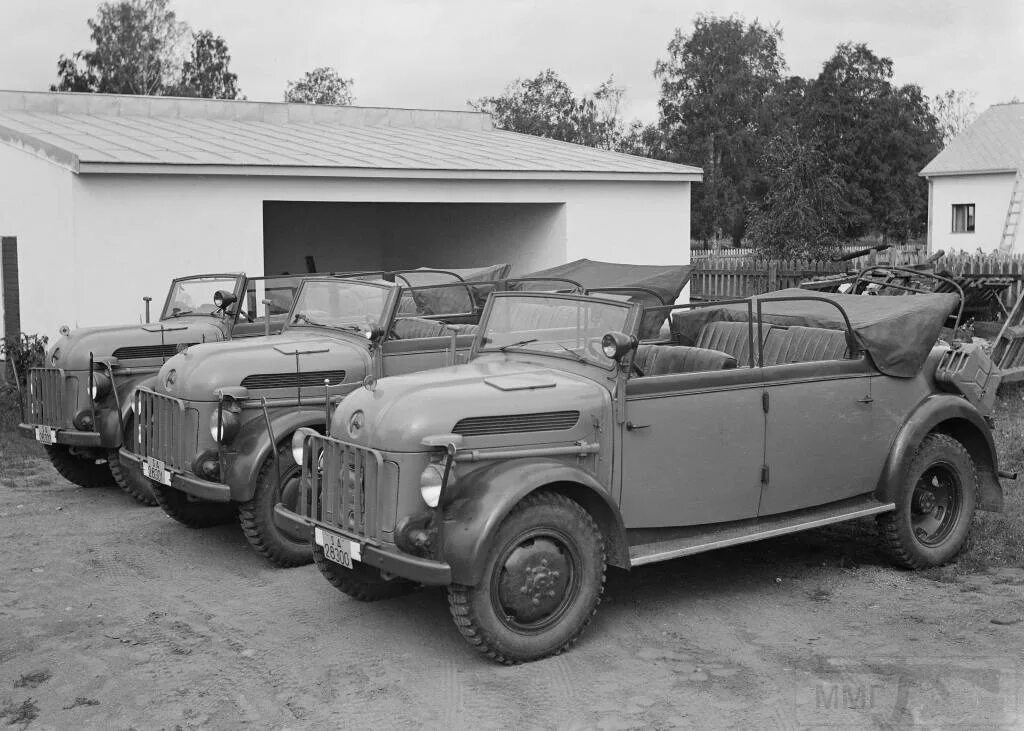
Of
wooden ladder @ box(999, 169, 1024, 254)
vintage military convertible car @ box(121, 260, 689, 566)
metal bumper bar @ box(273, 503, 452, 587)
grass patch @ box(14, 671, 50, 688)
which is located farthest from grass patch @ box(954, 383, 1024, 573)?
wooden ladder @ box(999, 169, 1024, 254)

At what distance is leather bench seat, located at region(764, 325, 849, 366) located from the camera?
706 centimetres

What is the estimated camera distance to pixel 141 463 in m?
7.91

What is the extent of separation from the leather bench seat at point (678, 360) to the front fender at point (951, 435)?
1147 mm

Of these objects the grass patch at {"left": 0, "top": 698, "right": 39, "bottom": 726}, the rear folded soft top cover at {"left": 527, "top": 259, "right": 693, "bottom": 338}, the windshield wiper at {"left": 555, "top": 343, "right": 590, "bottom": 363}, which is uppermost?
the rear folded soft top cover at {"left": 527, "top": 259, "right": 693, "bottom": 338}

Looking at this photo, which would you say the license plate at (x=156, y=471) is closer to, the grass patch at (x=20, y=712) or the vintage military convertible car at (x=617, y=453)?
the vintage military convertible car at (x=617, y=453)

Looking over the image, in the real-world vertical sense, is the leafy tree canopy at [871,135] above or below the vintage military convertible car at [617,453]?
above

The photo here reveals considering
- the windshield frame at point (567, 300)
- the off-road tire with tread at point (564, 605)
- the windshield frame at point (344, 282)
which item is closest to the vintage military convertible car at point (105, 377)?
the windshield frame at point (344, 282)

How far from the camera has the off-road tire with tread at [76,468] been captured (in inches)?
394

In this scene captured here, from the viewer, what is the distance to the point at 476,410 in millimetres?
5582

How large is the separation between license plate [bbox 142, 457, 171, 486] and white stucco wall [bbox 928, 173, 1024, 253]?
3411 cm

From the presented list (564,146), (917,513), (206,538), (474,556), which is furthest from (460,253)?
(474,556)

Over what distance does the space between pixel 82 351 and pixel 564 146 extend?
1211 cm

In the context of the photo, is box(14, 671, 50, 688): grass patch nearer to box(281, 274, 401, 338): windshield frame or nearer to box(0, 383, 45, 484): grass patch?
box(281, 274, 401, 338): windshield frame

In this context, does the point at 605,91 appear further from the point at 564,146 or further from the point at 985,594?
the point at 985,594
